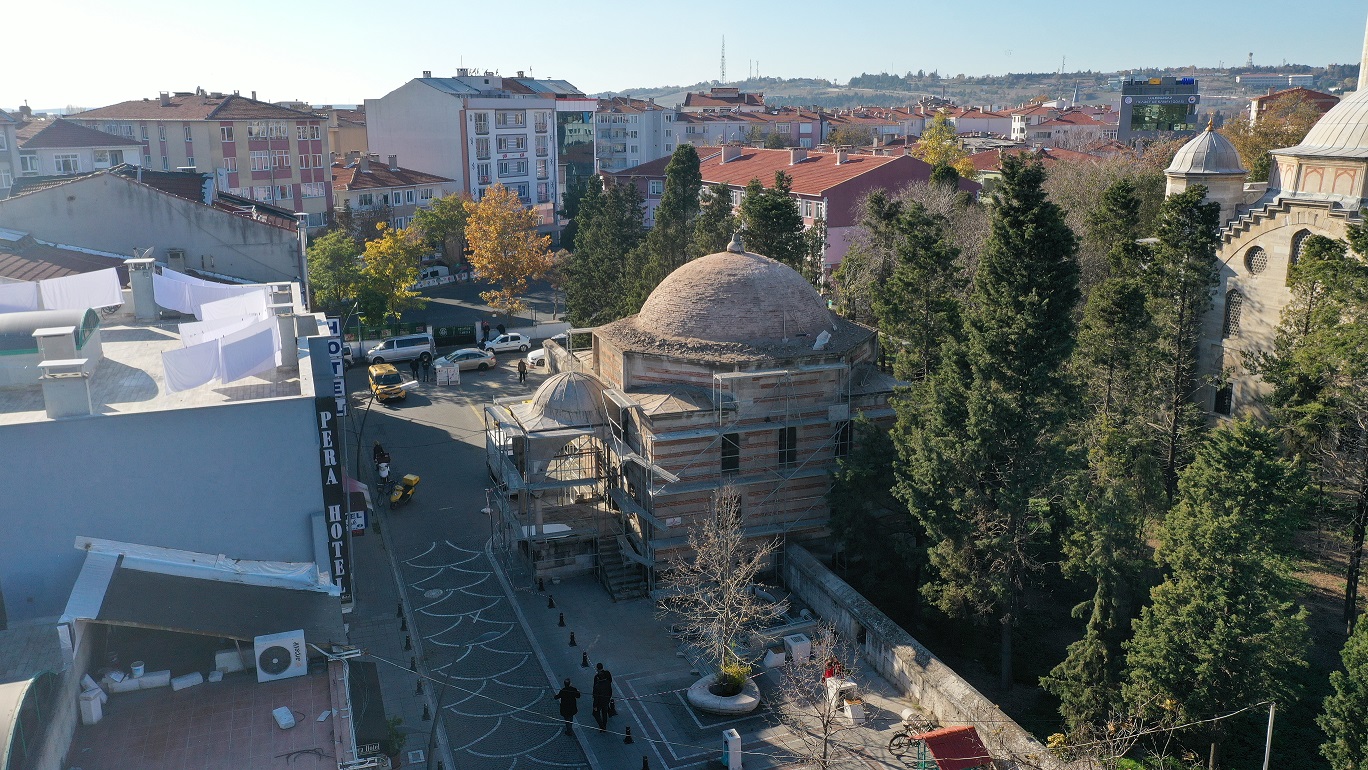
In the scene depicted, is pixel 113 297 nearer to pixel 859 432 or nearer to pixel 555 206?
pixel 859 432

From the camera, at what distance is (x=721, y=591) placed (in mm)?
25156

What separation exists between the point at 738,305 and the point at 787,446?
14.2ft

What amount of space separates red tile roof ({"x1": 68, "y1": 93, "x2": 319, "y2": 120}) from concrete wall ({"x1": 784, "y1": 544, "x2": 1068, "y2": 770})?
54.2 metres

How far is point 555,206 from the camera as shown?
84.5 m

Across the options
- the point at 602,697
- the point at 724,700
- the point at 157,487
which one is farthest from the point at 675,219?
the point at 157,487

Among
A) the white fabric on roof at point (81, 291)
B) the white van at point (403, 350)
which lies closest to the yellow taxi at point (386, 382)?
the white van at point (403, 350)

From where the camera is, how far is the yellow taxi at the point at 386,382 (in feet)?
149

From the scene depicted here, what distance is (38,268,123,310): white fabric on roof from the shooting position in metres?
27.5

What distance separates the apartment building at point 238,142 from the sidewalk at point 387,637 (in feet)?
138

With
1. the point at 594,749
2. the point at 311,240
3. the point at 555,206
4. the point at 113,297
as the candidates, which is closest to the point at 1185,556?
the point at 594,749

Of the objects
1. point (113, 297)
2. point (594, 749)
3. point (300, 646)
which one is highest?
point (113, 297)

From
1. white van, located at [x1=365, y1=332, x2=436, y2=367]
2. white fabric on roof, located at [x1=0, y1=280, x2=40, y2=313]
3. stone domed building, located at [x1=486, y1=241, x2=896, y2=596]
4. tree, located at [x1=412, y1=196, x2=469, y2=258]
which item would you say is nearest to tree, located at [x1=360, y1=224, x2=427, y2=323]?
white van, located at [x1=365, y1=332, x2=436, y2=367]

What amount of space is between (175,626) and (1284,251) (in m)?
33.8

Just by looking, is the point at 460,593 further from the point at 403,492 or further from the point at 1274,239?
the point at 1274,239
